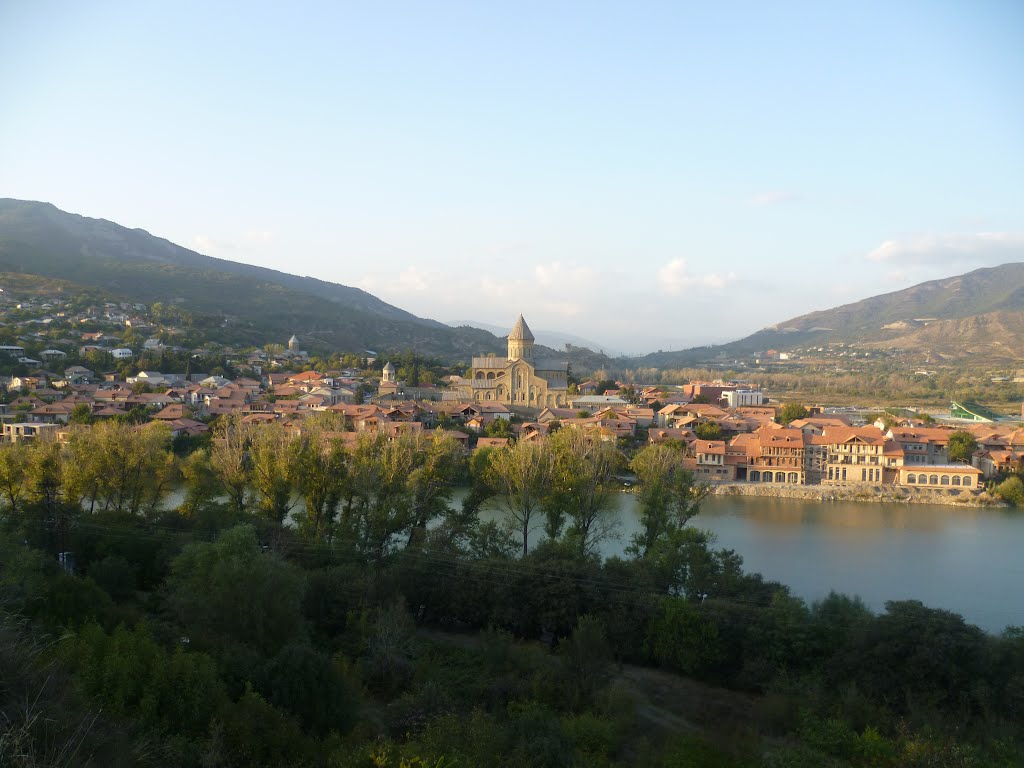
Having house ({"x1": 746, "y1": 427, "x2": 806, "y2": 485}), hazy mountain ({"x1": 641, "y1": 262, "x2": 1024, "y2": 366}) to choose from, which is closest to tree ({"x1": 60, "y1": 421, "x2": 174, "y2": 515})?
house ({"x1": 746, "y1": 427, "x2": 806, "y2": 485})

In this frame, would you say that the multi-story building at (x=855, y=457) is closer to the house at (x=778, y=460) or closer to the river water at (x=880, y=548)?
the house at (x=778, y=460)

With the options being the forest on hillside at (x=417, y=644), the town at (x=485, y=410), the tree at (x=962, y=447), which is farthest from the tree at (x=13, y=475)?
the tree at (x=962, y=447)

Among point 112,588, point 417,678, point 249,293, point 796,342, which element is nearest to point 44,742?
point 417,678

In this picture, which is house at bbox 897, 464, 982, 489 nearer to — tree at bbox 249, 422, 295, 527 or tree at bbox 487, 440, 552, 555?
tree at bbox 487, 440, 552, 555

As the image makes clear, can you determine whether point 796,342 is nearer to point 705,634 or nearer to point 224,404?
point 224,404

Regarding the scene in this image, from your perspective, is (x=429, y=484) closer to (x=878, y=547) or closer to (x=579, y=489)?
(x=579, y=489)

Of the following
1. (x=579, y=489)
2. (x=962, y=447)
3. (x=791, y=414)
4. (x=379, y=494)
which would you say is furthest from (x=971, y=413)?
(x=379, y=494)
